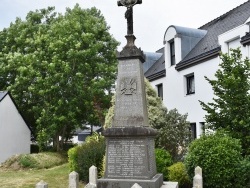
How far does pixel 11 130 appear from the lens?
2303 cm

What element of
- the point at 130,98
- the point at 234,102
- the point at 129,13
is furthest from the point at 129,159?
the point at 234,102

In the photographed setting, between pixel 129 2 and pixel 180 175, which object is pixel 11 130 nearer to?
pixel 180 175

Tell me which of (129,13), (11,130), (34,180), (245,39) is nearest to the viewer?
(129,13)

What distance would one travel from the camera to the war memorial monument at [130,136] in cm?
796

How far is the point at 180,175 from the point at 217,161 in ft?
6.89

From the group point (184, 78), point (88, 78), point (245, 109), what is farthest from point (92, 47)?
Answer: point (245, 109)

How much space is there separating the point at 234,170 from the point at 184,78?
11.3 meters

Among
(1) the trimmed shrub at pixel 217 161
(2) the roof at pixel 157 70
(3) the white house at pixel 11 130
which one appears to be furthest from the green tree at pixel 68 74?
(1) the trimmed shrub at pixel 217 161

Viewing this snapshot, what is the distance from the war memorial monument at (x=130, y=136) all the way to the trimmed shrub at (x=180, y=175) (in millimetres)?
3311

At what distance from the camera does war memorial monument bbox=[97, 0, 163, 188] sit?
26.1ft

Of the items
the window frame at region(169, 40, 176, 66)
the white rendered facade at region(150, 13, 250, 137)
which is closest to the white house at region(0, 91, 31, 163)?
the white rendered facade at region(150, 13, 250, 137)

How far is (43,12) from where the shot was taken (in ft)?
98.8

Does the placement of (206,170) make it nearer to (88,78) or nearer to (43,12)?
(88,78)

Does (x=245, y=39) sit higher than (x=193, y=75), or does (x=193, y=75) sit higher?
(x=245, y=39)
